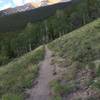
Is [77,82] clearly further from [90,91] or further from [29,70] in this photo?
[29,70]

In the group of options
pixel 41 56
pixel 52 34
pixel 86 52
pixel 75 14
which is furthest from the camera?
pixel 75 14

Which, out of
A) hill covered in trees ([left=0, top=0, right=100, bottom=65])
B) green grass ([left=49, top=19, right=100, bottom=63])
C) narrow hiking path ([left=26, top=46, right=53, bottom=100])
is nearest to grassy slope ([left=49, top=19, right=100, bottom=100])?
green grass ([left=49, top=19, right=100, bottom=63])

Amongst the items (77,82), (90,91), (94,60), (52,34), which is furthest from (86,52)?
(52,34)

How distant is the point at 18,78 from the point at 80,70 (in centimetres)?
446

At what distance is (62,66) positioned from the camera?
23469 millimetres

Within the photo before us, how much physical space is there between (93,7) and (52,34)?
13940 millimetres

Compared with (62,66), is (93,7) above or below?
below

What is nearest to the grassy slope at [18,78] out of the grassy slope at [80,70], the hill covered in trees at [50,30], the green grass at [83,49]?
the grassy slope at [80,70]

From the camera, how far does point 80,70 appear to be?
69.9 feet

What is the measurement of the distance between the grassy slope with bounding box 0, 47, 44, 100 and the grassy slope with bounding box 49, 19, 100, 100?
1.98 m

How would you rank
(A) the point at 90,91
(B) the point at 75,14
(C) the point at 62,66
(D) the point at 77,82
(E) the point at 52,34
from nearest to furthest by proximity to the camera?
(A) the point at 90,91, (D) the point at 77,82, (C) the point at 62,66, (E) the point at 52,34, (B) the point at 75,14

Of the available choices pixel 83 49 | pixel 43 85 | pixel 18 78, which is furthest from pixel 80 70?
pixel 83 49

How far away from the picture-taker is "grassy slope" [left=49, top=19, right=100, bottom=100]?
17.9 metres

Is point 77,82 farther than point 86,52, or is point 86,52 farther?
point 86,52
